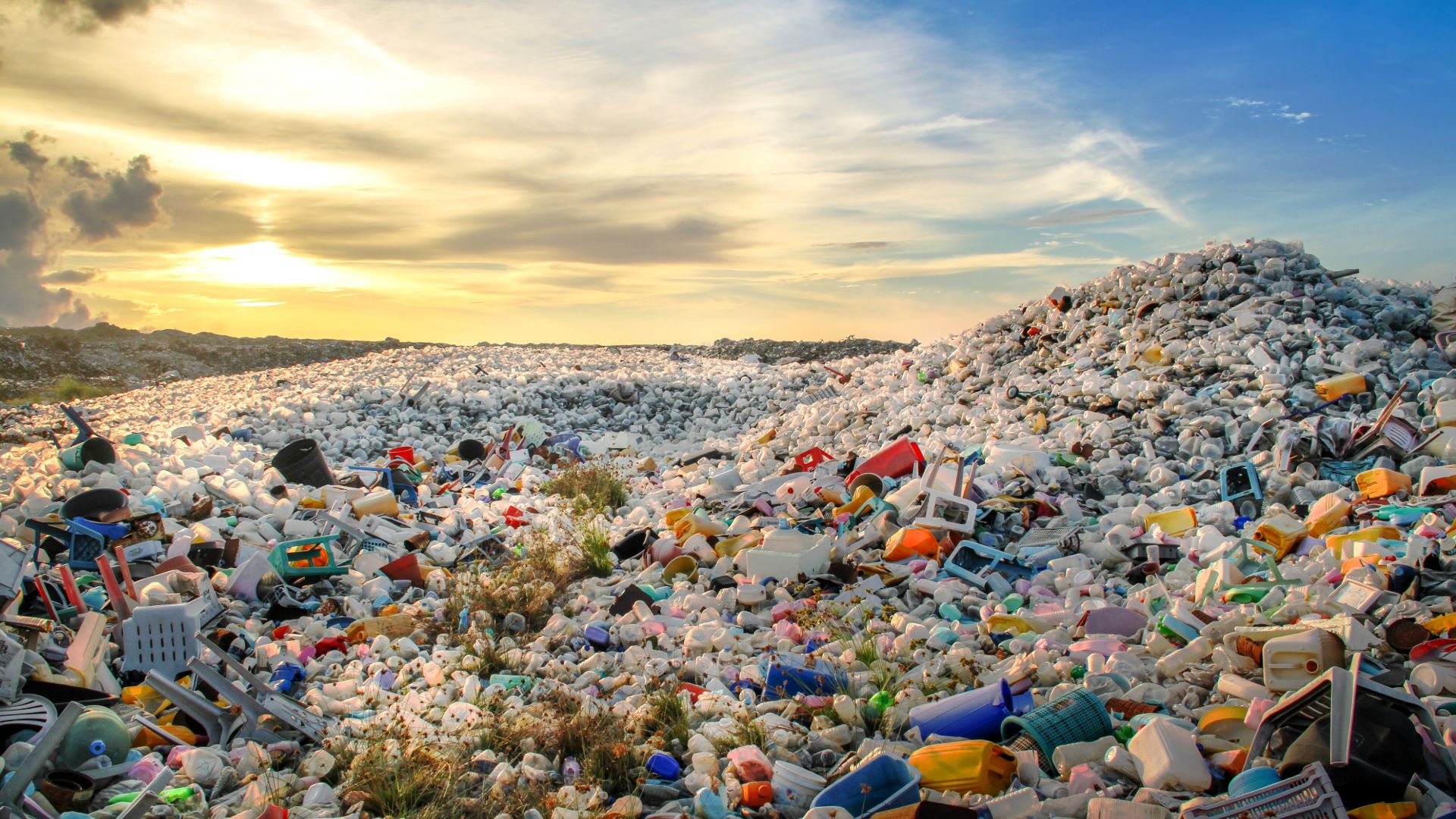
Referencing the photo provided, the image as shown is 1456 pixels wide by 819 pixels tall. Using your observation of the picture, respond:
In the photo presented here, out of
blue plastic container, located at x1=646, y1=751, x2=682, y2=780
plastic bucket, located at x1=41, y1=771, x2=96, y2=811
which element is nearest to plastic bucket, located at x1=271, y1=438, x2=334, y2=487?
plastic bucket, located at x1=41, y1=771, x2=96, y2=811

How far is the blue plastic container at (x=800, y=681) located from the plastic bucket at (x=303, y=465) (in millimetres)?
5331

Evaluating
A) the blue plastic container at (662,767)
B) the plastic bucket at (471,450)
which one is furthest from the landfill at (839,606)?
the plastic bucket at (471,450)

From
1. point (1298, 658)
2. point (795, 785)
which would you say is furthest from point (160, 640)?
point (1298, 658)

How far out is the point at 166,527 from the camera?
214 inches

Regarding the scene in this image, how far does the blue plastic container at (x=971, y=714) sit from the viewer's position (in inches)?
122

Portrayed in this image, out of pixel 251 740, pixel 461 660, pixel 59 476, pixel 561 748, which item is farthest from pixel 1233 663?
pixel 59 476

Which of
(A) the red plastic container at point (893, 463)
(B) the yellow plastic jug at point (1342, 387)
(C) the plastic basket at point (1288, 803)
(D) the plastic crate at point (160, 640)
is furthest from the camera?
(A) the red plastic container at point (893, 463)

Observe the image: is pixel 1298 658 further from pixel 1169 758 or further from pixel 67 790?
pixel 67 790

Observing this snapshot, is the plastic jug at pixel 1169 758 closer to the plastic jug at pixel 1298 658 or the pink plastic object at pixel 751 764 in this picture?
the plastic jug at pixel 1298 658

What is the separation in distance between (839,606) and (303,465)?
17.1 feet

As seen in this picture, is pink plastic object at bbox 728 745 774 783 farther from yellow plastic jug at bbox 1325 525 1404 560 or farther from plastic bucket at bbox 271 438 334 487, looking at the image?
plastic bucket at bbox 271 438 334 487

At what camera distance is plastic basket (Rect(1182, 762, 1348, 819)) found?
2.29m

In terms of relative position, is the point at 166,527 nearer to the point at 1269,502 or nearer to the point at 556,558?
the point at 556,558

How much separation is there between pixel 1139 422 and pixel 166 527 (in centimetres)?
729
